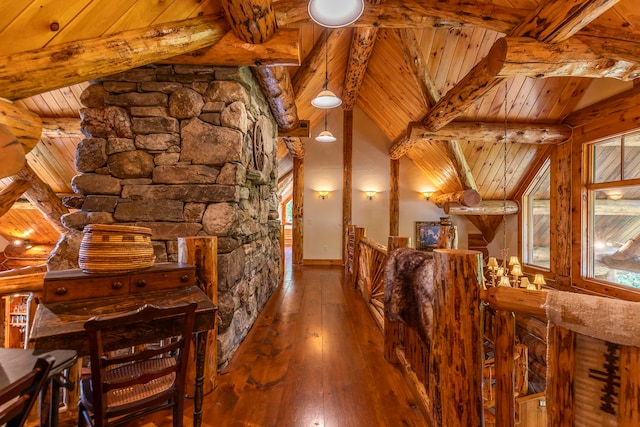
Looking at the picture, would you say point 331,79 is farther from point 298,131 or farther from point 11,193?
point 11,193

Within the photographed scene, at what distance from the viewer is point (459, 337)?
1.23 m

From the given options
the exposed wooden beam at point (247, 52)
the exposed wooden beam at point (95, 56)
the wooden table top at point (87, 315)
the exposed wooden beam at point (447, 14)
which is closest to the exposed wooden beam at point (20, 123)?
the exposed wooden beam at point (95, 56)

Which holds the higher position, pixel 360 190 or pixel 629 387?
pixel 360 190

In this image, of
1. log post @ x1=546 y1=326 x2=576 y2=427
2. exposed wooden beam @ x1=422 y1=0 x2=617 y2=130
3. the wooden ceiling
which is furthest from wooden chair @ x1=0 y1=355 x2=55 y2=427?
exposed wooden beam @ x1=422 y1=0 x2=617 y2=130

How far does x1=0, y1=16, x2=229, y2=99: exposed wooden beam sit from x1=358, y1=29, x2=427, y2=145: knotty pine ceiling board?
3.23 m

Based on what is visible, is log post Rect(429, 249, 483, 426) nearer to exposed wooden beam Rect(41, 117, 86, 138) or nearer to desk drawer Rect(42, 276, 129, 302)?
desk drawer Rect(42, 276, 129, 302)

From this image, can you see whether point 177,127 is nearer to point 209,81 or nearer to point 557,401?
point 209,81

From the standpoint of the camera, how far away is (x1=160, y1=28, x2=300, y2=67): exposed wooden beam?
2.22 m

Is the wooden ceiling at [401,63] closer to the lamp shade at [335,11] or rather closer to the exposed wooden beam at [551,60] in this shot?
the exposed wooden beam at [551,60]

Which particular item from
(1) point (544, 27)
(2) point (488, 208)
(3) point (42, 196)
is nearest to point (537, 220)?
(2) point (488, 208)

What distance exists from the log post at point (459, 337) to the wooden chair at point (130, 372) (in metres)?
1.13

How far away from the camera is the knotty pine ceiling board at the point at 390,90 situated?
446 cm

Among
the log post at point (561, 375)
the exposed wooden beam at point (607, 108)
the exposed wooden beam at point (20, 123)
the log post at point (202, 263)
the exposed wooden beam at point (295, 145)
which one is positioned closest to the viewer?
the log post at point (561, 375)

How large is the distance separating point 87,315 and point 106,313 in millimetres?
68
